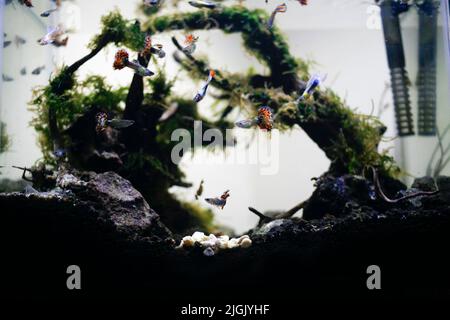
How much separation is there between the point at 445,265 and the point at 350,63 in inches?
106

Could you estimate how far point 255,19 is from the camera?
456 centimetres

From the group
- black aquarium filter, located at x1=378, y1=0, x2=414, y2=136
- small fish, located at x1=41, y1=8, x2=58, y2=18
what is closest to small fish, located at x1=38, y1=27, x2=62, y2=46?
small fish, located at x1=41, y1=8, x2=58, y2=18

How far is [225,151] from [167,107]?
0.86 m

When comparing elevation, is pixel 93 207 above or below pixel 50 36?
below

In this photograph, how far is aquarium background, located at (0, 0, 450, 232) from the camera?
4.03 metres

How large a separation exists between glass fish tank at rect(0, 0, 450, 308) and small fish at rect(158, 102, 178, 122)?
51 mm

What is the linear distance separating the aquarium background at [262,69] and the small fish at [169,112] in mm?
289

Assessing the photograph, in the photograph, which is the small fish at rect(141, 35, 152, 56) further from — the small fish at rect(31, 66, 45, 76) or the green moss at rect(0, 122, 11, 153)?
the green moss at rect(0, 122, 11, 153)

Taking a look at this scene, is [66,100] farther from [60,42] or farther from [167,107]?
[167,107]

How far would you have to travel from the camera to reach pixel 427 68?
14.2 ft

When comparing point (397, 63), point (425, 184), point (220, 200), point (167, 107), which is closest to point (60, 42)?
point (167, 107)

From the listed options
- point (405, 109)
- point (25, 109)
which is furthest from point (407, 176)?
point (25, 109)

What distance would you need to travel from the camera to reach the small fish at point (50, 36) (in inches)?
146
